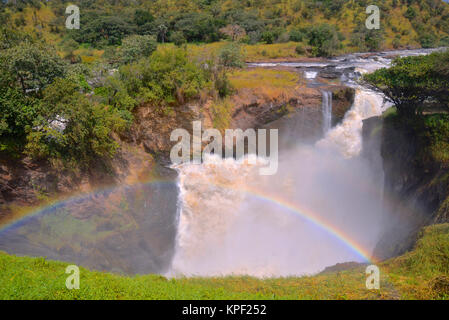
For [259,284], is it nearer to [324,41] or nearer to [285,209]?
[285,209]

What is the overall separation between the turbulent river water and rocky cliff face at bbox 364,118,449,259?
139 cm

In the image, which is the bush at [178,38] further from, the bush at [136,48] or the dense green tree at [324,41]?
the bush at [136,48]

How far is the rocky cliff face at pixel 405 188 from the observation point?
12016 mm

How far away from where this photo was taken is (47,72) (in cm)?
1380

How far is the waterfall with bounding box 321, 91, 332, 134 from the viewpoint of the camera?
761 inches

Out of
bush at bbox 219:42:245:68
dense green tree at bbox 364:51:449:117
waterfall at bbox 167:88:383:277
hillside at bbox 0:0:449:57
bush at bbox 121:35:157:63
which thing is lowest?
waterfall at bbox 167:88:383:277

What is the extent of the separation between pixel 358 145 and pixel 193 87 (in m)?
12.0

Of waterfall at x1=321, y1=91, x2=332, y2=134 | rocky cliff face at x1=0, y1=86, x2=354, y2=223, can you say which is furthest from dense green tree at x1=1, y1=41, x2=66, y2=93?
waterfall at x1=321, y1=91, x2=332, y2=134

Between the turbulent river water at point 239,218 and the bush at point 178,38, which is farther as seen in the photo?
the bush at point 178,38

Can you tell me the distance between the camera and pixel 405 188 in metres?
15.7

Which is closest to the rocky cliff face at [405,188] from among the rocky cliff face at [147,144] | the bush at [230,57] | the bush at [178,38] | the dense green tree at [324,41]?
the rocky cliff face at [147,144]

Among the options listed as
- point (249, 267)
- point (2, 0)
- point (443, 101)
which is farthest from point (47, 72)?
point (2, 0)

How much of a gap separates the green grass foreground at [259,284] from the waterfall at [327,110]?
1085 centimetres

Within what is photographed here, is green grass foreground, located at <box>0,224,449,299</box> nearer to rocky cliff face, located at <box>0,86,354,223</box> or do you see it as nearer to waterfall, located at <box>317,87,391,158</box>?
rocky cliff face, located at <box>0,86,354,223</box>
